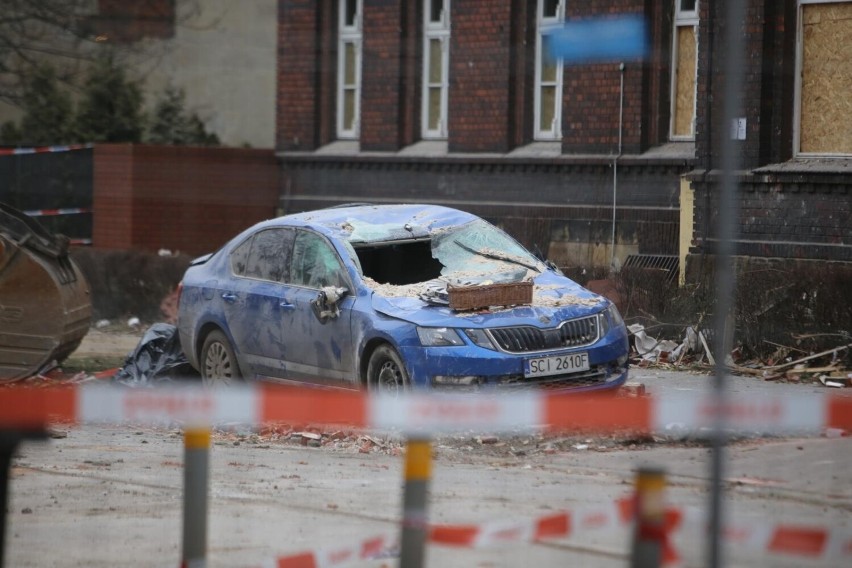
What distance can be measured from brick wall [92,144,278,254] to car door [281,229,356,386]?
11022 millimetres

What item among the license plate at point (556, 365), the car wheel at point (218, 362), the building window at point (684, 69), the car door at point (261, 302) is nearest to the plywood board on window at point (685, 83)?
the building window at point (684, 69)

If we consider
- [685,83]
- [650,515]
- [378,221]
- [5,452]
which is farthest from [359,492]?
[685,83]

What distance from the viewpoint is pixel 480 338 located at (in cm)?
973

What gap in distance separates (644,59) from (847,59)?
124 inches

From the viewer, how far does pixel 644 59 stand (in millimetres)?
17938

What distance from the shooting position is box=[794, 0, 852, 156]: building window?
50.2 ft

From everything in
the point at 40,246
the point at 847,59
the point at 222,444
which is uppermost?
the point at 847,59

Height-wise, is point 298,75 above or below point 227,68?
below

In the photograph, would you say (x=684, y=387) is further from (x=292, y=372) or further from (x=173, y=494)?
(x=173, y=494)

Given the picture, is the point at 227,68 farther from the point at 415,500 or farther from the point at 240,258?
the point at 415,500

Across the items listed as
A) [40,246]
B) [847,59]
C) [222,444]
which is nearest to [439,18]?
[847,59]

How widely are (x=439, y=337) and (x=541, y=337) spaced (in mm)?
690

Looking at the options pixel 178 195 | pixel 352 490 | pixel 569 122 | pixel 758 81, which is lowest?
pixel 352 490

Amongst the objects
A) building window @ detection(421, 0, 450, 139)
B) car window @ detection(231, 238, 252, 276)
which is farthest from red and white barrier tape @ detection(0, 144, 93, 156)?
car window @ detection(231, 238, 252, 276)
